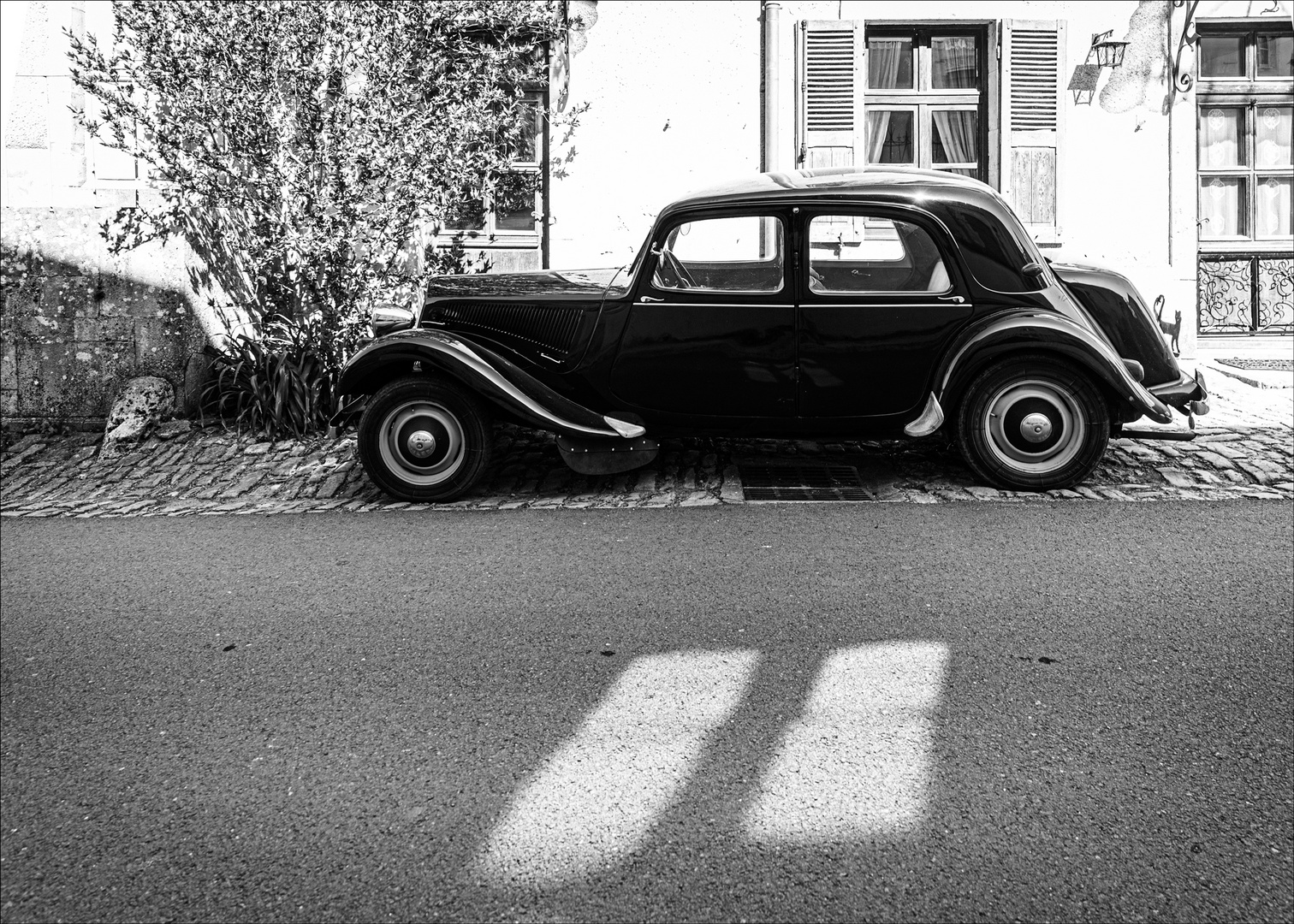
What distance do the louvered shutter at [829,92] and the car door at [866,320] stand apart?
436cm

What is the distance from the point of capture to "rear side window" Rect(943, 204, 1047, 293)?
6.43m

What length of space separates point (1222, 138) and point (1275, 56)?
84cm

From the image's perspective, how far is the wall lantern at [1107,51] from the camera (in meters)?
10.6

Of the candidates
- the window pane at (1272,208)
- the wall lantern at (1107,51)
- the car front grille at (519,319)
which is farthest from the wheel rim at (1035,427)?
the window pane at (1272,208)

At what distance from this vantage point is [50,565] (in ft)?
17.9

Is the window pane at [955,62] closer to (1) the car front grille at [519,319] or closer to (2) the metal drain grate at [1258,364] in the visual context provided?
(2) the metal drain grate at [1258,364]

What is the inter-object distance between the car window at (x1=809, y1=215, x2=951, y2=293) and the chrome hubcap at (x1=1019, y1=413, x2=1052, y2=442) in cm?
79

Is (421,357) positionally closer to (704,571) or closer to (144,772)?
(704,571)

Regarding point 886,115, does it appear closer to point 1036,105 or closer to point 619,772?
point 1036,105

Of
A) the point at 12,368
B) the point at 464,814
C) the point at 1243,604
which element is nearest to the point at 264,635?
the point at 464,814

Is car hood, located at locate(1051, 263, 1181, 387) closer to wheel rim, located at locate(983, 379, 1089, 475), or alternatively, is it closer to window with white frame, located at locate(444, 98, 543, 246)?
wheel rim, located at locate(983, 379, 1089, 475)

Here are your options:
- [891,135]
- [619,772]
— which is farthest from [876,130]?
[619,772]

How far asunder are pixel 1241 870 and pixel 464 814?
1699 mm

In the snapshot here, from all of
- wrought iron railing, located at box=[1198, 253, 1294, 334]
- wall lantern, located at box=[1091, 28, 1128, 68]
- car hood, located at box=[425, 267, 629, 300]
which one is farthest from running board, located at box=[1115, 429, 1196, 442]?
wrought iron railing, located at box=[1198, 253, 1294, 334]
